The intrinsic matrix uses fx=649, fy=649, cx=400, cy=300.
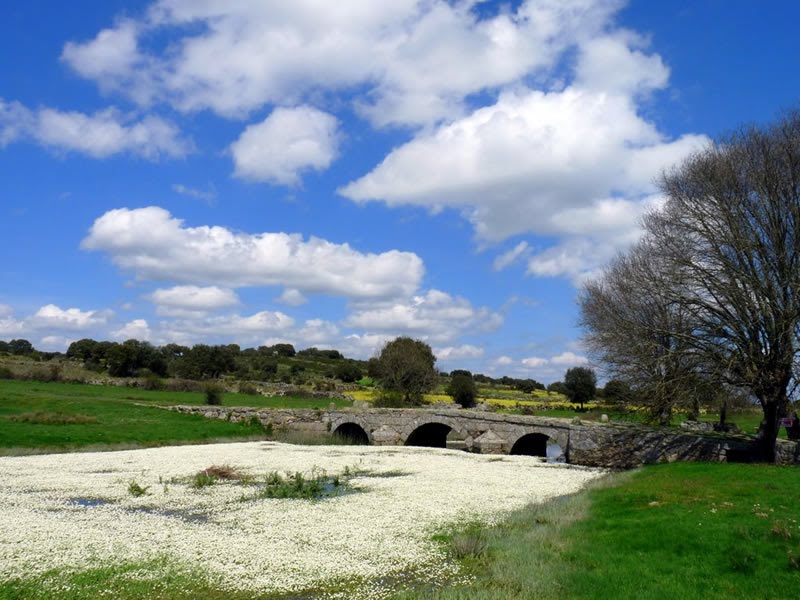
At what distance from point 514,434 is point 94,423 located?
2655 centimetres

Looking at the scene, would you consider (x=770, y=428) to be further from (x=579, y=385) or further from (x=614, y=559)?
(x=579, y=385)

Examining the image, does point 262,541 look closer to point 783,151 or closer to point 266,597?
point 266,597

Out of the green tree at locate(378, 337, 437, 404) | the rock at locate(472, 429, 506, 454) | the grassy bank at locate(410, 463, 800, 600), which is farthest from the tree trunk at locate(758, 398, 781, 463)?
the green tree at locate(378, 337, 437, 404)

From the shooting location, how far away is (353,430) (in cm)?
5128

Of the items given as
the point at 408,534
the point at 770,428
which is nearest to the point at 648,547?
the point at 408,534

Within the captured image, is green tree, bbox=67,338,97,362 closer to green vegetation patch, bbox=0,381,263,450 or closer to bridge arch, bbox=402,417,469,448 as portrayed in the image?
green vegetation patch, bbox=0,381,263,450

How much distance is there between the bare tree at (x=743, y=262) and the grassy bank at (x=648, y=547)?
808 cm

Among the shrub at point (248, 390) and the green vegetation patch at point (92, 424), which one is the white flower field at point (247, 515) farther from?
the shrub at point (248, 390)

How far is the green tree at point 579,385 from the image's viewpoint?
8338cm

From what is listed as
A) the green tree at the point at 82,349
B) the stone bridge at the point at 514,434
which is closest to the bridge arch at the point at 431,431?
the stone bridge at the point at 514,434

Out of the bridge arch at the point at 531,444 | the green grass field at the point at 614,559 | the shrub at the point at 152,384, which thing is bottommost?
the bridge arch at the point at 531,444

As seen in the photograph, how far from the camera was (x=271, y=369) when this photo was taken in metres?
114

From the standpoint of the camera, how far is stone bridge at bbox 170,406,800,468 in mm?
30688

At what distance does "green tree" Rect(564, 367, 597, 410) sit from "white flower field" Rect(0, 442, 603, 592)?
174 feet
